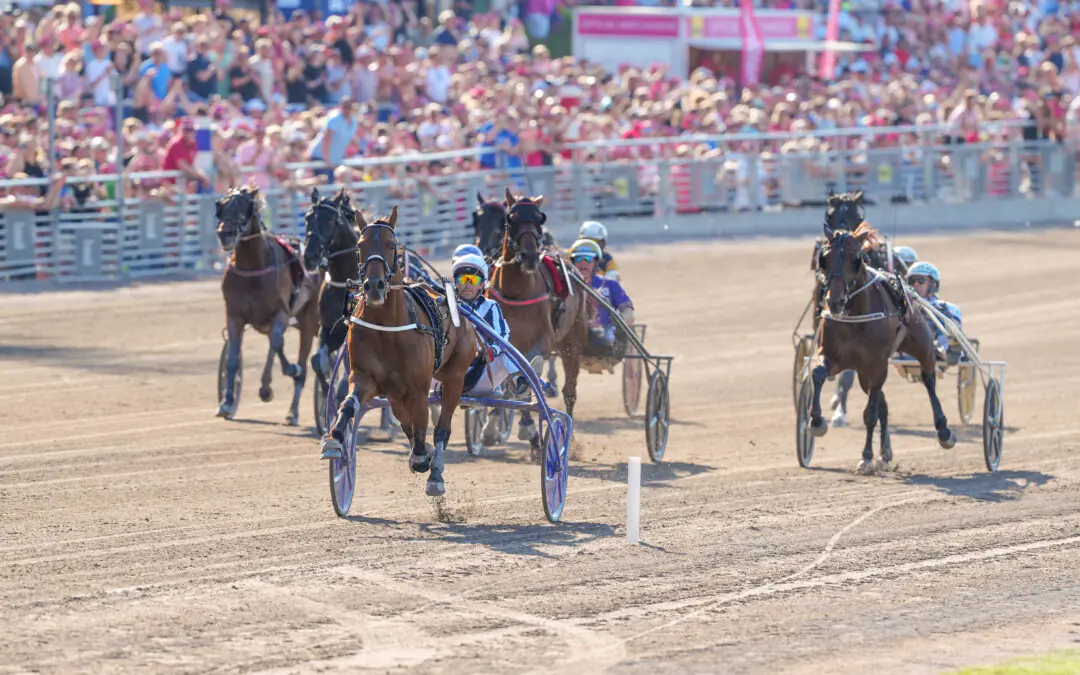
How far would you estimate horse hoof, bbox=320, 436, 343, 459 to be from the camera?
11.0 metres

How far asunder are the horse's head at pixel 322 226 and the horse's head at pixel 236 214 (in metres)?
1.38

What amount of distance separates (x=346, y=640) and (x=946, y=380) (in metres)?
12.4

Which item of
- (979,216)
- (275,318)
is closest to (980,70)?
(979,216)

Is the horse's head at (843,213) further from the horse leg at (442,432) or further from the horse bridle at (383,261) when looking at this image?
the horse bridle at (383,261)

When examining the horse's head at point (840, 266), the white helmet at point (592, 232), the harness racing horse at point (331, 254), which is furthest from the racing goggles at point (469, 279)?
the white helmet at point (592, 232)

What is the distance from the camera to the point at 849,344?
561 inches

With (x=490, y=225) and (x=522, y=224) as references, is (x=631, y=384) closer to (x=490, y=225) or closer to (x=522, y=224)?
(x=490, y=225)

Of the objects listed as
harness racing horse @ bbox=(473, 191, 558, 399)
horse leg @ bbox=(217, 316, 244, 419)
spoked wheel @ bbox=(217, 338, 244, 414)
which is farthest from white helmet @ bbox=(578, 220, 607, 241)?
spoked wheel @ bbox=(217, 338, 244, 414)

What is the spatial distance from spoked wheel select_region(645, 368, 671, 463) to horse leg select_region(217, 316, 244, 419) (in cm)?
359

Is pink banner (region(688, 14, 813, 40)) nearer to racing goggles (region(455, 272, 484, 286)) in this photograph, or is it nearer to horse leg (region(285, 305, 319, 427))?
horse leg (region(285, 305, 319, 427))

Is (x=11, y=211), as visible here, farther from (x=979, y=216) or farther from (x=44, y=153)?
(x=979, y=216)

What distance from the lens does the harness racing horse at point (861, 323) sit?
1397 cm

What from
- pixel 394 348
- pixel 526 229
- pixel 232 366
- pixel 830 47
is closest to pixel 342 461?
pixel 394 348

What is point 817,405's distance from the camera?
46.5 ft
